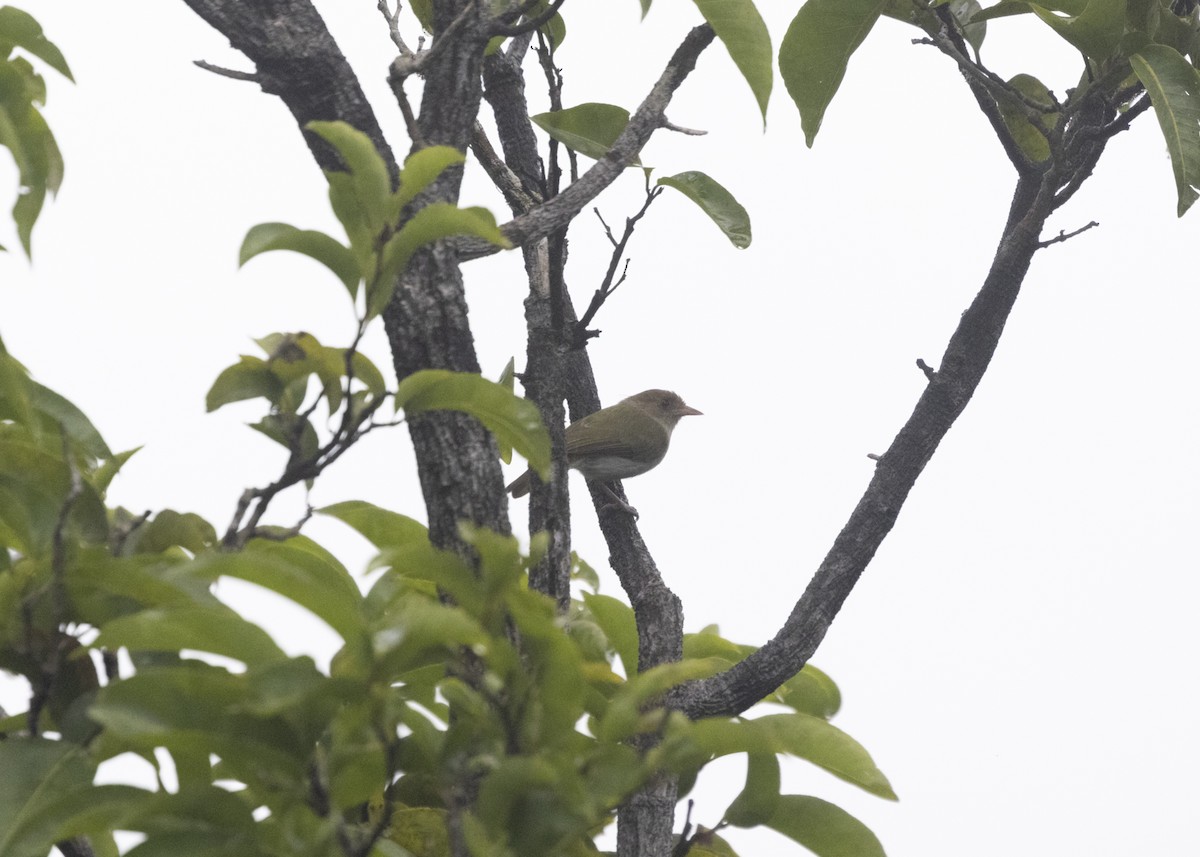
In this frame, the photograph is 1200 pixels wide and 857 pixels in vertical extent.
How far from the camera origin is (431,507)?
1.86 metres

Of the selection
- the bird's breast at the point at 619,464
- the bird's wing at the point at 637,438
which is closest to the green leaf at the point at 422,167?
the bird's breast at the point at 619,464

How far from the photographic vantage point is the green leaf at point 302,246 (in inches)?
62.2

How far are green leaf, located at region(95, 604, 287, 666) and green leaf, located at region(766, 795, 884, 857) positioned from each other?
1.08 m

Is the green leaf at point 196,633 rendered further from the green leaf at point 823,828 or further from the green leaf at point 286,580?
the green leaf at point 823,828

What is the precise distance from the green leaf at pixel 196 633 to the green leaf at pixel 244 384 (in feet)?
1.18

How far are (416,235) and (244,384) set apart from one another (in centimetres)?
Result: 34

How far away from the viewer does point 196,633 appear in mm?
1378

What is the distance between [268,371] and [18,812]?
620 millimetres

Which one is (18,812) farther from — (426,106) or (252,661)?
(426,106)

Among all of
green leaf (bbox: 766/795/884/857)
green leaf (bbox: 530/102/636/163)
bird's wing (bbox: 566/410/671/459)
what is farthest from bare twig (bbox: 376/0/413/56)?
bird's wing (bbox: 566/410/671/459)

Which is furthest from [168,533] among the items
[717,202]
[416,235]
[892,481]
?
[892,481]

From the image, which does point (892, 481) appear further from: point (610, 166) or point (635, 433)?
point (635, 433)

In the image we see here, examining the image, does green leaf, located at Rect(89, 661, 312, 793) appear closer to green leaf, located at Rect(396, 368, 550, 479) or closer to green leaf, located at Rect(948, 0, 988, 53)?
green leaf, located at Rect(396, 368, 550, 479)

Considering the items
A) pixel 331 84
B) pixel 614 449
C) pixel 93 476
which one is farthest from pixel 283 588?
pixel 614 449
